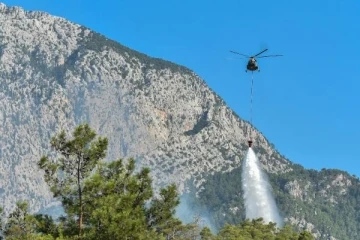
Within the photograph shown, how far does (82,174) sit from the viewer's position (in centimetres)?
4528

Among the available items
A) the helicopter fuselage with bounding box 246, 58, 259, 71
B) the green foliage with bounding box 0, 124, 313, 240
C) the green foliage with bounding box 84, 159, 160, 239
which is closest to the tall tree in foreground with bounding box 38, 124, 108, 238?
the green foliage with bounding box 0, 124, 313, 240

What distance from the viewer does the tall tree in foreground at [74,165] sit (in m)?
44.5

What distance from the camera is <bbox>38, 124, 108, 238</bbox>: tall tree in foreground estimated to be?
4447 centimetres

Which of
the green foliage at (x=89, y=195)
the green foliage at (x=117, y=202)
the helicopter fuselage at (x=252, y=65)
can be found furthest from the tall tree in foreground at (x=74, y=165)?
the helicopter fuselage at (x=252, y=65)

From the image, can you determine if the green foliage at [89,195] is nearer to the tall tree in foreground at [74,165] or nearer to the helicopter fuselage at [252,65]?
the tall tree in foreground at [74,165]

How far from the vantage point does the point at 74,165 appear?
45.1 m

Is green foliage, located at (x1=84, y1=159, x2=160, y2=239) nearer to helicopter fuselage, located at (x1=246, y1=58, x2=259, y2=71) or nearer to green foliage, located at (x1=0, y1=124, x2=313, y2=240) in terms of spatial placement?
green foliage, located at (x1=0, y1=124, x2=313, y2=240)

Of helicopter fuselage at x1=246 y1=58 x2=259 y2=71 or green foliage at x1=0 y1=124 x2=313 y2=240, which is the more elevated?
helicopter fuselage at x1=246 y1=58 x2=259 y2=71

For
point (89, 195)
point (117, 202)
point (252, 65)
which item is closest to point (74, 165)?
point (89, 195)

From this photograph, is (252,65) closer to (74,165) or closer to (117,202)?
(117,202)

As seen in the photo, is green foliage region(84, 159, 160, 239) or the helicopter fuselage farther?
the helicopter fuselage

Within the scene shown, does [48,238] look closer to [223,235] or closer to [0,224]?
[0,224]

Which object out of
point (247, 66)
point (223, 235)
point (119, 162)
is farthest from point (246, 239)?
point (247, 66)

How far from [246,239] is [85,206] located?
210 ft
